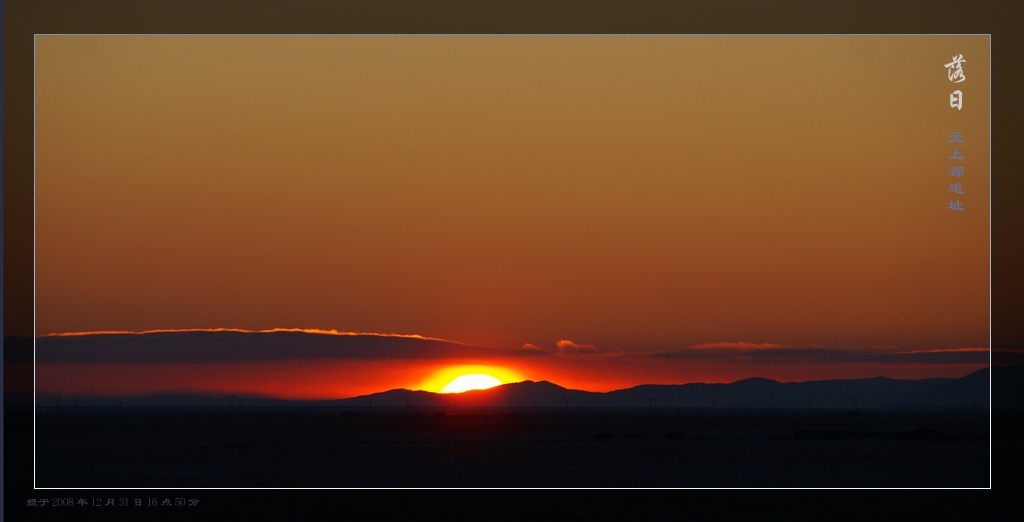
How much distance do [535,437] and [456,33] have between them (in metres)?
75.3

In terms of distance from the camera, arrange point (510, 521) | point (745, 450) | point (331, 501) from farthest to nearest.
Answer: point (745, 450) → point (331, 501) → point (510, 521)

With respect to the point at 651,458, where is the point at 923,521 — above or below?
above

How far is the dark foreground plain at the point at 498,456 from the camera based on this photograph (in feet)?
158

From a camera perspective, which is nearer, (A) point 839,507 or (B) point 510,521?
(A) point 839,507

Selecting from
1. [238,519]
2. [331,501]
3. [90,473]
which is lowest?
[90,473]

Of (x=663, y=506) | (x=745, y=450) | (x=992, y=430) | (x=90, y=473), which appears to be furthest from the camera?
(x=745, y=450)

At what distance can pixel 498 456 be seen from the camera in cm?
6381

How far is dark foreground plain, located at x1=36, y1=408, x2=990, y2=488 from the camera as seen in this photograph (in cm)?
4812

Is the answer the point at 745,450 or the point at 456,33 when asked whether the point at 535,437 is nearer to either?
the point at 745,450

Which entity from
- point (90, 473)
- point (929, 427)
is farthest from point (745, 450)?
point (90, 473)

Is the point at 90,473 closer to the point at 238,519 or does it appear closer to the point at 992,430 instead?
the point at 238,519

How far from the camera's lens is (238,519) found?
57.5 ft

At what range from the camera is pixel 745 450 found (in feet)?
251

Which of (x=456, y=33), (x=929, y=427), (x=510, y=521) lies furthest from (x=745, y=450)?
(x=456, y=33)
